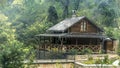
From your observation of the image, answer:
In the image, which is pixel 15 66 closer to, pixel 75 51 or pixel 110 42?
pixel 75 51

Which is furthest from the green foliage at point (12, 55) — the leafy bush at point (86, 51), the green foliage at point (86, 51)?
the leafy bush at point (86, 51)

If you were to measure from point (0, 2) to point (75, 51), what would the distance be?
2734 cm

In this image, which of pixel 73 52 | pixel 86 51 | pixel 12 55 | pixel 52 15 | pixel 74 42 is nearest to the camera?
pixel 12 55

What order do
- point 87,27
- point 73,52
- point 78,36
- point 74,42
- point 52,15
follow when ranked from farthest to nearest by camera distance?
point 52,15
point 87,27
point 74,42
point 78,36
point 73,52

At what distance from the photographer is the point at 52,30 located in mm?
45219

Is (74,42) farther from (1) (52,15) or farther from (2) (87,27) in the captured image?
(1) (52,15)

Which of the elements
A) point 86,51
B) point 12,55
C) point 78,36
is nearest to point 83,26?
point 78,36

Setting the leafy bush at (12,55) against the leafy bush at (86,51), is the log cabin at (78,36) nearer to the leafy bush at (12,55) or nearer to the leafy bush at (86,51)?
the leafy bush at (86,51)

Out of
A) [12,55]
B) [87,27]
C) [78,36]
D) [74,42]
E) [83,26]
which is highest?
[83,26]

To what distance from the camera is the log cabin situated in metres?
40.9

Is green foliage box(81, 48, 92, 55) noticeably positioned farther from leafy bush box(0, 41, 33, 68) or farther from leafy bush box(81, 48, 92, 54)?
leafy bush box(0, 41, 33, 68)

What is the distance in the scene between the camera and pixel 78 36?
40.9 metres

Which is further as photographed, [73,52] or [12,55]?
[73,52]

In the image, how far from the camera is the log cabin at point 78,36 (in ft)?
134
